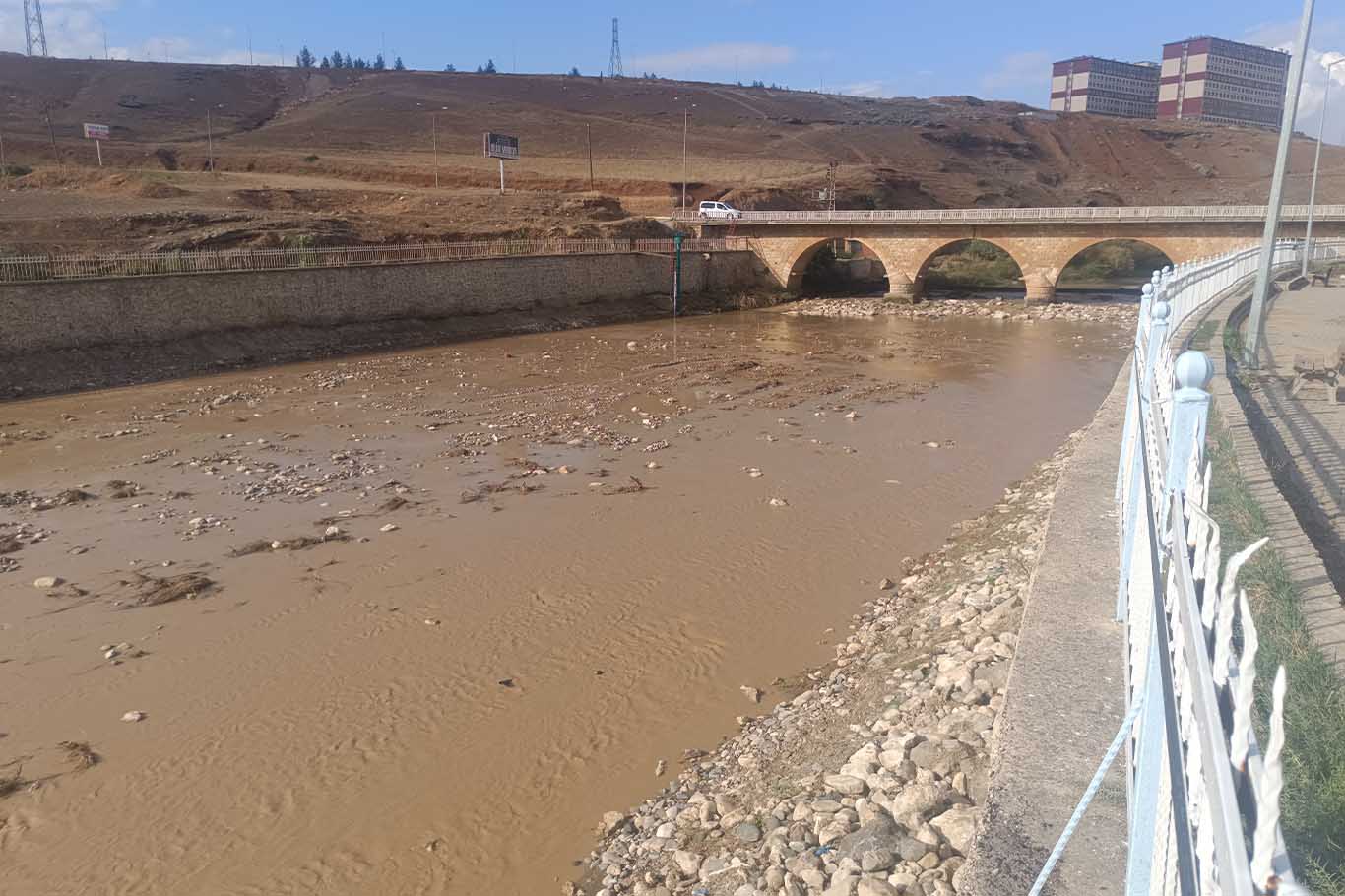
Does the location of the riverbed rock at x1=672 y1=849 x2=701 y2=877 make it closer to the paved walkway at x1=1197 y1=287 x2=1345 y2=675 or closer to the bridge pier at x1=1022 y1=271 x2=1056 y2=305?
the paved walkway at x1=1197 y1=287 x2=1345 y2=675

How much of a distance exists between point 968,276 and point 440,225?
28983mm

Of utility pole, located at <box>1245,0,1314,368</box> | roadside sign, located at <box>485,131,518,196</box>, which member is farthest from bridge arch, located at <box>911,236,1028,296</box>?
utility pole, located at <box>1245,0,1314,368</box>

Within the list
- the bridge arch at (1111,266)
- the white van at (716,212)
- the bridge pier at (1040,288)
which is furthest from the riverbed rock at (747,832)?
the bridge arch at (1111,266)

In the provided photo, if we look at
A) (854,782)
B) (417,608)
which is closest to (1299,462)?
(854,782)

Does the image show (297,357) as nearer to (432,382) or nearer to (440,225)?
(432,382)

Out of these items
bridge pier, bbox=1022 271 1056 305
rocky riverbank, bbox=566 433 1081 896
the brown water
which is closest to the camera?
rocky riverbank, bbox=566 433 1081 896

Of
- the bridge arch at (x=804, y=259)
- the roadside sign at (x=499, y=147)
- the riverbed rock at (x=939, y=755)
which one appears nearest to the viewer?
the riverbed rock at (x=939, y=755)

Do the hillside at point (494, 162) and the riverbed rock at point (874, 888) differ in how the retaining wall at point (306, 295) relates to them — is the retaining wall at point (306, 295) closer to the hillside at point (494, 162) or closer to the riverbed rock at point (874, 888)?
the hillside at point (494, 162)

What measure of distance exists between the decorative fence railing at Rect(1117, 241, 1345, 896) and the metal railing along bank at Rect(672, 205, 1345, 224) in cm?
3502

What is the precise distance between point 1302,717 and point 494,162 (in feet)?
252

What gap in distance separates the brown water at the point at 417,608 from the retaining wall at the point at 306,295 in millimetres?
3430

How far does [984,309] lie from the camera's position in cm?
3903

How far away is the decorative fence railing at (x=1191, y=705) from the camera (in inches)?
53.0

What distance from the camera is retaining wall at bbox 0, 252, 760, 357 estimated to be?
23234 mm
